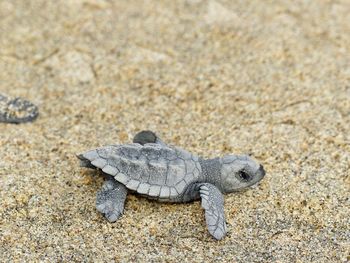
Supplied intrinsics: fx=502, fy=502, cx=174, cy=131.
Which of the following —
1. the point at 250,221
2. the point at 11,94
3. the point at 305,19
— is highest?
the point at 305,19

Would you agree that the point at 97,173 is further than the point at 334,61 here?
No

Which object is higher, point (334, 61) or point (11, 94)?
point (334, 61)

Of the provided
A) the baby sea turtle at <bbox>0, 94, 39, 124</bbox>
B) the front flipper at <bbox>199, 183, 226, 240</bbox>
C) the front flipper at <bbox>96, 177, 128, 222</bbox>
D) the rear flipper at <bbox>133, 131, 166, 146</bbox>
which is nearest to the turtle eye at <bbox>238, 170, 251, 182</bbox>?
the front flipper at <bbox>199, 183, 226, 240</bbox>

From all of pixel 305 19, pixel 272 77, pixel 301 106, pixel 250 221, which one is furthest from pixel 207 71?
pixel 250 221

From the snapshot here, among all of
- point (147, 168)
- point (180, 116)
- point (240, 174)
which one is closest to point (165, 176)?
point (147, 168)

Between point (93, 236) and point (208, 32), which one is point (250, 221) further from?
point (208, 32)

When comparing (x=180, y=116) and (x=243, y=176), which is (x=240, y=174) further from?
(x=180, y=116)

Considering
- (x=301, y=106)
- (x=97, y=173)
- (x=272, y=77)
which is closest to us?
(x=97, y=173)

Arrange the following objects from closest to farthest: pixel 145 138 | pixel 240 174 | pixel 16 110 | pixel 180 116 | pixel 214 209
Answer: pixel 214 209, pixel 240 174, pixel 145 138, pixel 16 110, pixel 180 116
